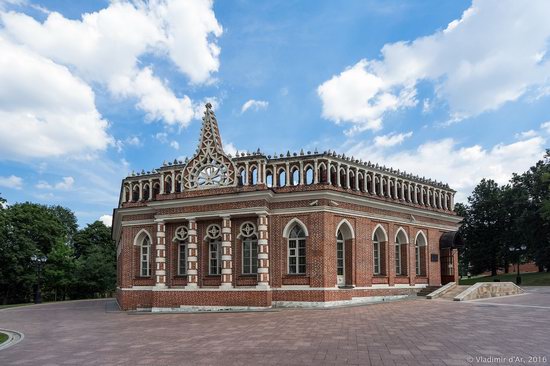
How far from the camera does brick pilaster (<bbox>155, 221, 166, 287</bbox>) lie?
25.3m

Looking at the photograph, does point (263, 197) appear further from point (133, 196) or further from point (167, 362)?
point (167, 362)

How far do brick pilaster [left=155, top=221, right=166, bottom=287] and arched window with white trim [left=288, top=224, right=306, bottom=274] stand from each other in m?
7.01

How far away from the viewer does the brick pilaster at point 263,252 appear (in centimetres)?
2323

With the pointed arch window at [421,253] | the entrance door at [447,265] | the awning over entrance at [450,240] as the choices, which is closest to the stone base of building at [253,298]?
the pointed arch window at [421,253]

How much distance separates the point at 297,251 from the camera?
2406 centimetres

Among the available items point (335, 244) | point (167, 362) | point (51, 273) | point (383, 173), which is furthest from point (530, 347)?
point (51, 273)

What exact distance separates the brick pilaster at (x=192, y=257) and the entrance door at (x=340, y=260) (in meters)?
7.56

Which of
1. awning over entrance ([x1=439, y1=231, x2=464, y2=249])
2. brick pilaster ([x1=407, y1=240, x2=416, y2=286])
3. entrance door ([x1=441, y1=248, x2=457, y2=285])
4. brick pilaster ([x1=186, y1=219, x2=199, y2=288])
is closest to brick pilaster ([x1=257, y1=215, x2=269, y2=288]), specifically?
brick pilaster ([x1=186, y1=219, x2=199, y2=288])

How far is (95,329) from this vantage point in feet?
58.7

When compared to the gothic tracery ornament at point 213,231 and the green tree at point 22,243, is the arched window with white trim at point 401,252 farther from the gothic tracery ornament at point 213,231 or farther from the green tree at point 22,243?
the green tree at point 22,243

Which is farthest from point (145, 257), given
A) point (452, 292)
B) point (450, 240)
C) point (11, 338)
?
point (450, 240)

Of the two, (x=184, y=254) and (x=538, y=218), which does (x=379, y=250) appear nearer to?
(x=184, y=254)

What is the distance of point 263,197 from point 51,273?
31354mm

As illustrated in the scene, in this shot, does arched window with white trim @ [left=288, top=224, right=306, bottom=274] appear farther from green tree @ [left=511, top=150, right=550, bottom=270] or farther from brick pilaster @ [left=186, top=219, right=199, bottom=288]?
green tree @ [left=511, top=150, right=550, bottom=270]
